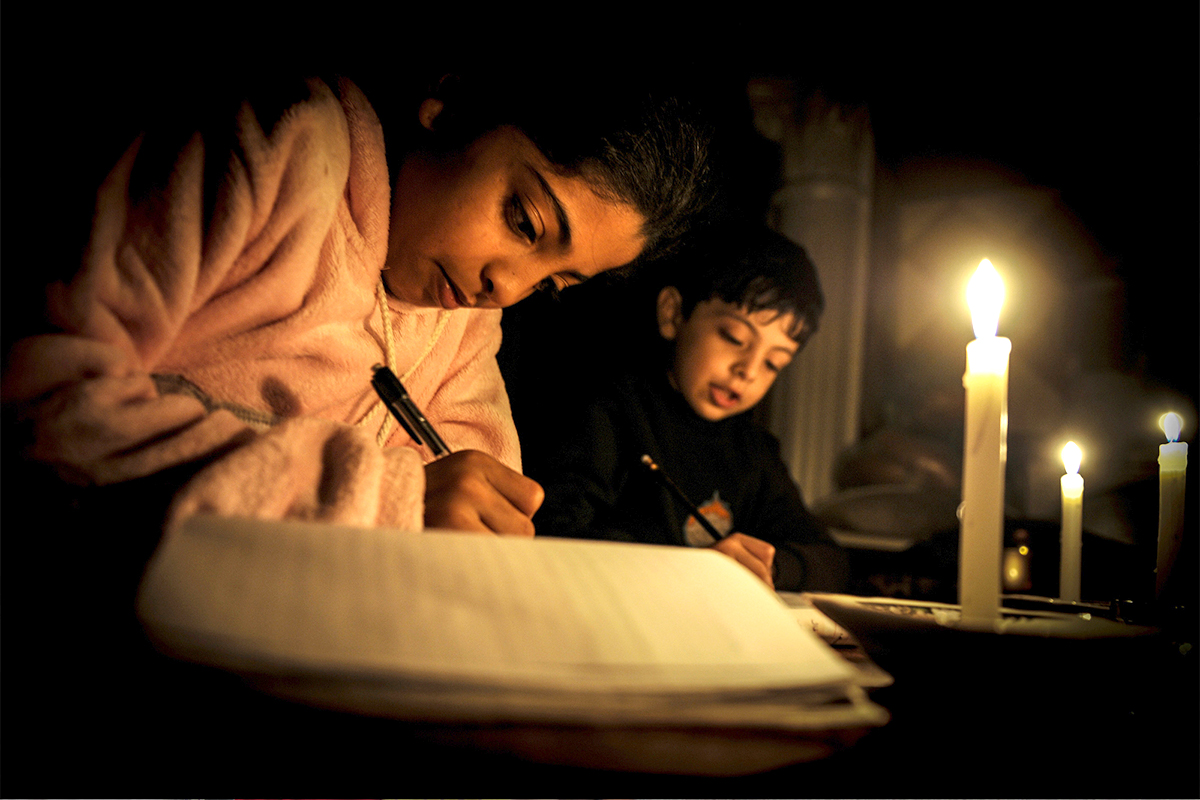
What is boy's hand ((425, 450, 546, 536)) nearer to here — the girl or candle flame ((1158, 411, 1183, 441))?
the girl

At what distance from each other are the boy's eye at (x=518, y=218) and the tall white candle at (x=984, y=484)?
1.18 ft

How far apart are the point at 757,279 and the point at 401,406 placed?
677 millimetres

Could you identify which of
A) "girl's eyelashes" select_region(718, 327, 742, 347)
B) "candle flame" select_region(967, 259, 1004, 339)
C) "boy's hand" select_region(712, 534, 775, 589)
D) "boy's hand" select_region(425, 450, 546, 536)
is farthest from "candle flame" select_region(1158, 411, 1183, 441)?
"girl's eyelashes" select_region(718, 327, 742, 347)

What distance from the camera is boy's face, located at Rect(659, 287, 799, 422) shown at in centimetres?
106

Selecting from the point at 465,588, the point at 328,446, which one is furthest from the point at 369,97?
the point at 465,588

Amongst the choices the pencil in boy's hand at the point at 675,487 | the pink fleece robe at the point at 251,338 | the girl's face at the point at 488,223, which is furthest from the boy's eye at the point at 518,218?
the pencil in boy's hand at the point at 675,487

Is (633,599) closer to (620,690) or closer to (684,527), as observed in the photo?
(620,690)

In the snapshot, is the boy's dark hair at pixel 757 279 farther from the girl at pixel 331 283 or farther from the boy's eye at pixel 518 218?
the boy's eye at pixel 518 218

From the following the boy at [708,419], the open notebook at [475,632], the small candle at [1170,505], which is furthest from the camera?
the boy at [708,419]

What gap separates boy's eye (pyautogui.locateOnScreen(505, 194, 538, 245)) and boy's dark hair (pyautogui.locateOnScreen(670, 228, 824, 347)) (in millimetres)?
548

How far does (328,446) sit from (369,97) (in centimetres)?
38

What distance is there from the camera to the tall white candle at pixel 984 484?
1.07 ft

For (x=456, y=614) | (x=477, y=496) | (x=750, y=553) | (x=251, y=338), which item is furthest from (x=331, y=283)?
(x=750, y=553)

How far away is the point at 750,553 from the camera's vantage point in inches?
32.9
